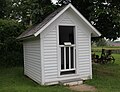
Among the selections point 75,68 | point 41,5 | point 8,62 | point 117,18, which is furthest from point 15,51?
point 117,18

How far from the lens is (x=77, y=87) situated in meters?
9.55

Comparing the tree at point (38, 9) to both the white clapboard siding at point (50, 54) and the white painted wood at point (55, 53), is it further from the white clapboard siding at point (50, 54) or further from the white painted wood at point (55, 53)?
the white clapboard siding at point (50, 54)

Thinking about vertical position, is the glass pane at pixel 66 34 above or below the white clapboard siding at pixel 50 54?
above

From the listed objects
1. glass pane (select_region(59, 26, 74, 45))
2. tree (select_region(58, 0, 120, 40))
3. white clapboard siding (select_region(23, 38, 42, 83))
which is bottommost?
white clapboard siding (select_region(23, 38, 42, 83))

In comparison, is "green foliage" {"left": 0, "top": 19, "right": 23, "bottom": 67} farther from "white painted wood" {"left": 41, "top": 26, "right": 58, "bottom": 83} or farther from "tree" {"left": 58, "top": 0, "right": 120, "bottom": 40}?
"white painted wood" {"left": 41, "top": 26, "right": 58, "bottom": 83}

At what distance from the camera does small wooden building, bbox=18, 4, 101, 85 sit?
31.8ft

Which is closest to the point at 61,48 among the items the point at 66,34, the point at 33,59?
the point at 66,34

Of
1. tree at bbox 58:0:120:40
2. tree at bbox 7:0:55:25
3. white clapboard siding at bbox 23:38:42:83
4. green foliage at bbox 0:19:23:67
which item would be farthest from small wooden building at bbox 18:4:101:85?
green foliage at bbox 0:19:23:67

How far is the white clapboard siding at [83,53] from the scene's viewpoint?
10.6 metres

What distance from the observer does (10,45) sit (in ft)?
55.2

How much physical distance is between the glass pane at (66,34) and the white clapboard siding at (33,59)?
1.51m

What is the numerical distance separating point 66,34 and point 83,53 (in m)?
1.56

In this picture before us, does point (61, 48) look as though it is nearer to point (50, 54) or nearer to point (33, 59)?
point (50, 54)

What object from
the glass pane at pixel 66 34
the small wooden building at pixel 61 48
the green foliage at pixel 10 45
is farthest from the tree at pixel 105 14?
the green foliage at pixel 10 45
